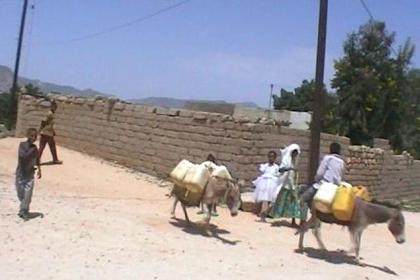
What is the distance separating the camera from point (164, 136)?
15.4 meters

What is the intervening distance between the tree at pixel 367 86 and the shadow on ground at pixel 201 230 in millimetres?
22145

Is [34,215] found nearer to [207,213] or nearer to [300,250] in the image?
[207,213]

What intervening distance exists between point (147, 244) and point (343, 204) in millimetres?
2790

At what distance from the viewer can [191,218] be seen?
1177 centimetres

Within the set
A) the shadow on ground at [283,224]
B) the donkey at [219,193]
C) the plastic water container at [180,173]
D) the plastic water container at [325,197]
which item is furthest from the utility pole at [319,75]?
the plastic water container at [325,197]

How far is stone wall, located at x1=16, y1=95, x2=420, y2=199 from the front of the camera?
46.7 ft

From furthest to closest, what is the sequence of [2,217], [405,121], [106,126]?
[405,121] → [106,126] → [2,217]

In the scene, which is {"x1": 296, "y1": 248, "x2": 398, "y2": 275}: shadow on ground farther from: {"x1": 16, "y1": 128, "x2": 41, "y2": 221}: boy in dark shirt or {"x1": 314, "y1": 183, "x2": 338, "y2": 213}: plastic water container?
{"x1": 16, "y1": 128, "x2": 41, "y2": 221}: boy in dark shirt

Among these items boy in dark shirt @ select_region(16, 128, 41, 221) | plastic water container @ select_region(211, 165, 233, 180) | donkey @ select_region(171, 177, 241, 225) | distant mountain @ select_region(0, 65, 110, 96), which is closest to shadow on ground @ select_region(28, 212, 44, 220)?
boy in dark shirt @ select_region(16, 128, 41, 221)

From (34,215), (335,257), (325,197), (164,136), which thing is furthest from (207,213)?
(164,136)

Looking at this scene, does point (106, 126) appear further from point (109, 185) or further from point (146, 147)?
point (109, 185)

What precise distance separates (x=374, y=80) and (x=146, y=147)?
60.3ft

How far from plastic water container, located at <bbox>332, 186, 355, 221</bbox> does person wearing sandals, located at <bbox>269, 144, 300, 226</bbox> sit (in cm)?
251

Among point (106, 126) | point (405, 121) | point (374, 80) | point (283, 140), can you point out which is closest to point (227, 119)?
point (283, 140)
